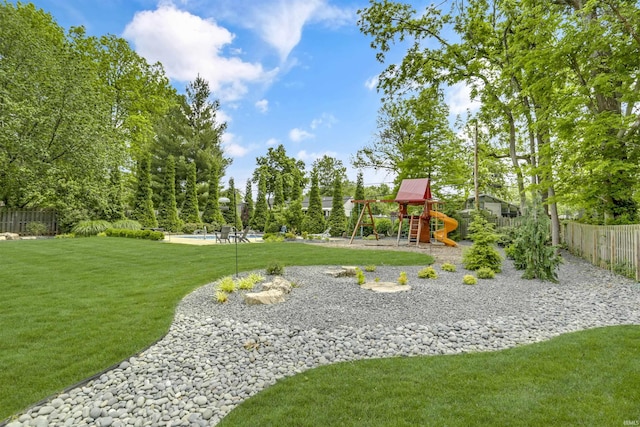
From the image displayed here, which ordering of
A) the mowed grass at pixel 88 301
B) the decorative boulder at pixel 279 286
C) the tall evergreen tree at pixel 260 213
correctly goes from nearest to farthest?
1. the mowed grass at pixel 88 301
2. the decorative boulder at pixel 279 286
3. the tall evergreen tree at pixel 260 213

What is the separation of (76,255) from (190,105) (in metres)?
23.9

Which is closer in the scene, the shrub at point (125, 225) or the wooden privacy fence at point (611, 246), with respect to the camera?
the wooden privacy fence at point (611, 246)

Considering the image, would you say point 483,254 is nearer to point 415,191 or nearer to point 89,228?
point 415,191

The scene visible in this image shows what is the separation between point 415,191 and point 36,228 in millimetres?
18784

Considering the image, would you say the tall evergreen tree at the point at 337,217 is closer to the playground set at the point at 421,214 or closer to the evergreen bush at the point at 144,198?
the playground set at the point at 421,214

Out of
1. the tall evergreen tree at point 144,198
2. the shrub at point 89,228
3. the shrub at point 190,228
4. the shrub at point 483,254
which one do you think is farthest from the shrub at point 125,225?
the shrub at point 483,254

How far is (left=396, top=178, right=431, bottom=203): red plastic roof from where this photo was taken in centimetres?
1380

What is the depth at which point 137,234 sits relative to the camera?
51.0 feet

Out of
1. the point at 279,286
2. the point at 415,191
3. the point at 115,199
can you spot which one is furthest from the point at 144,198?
the point at 279,286

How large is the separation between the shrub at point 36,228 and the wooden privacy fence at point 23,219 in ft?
1.09

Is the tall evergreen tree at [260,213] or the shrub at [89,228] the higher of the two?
the tall evergreen tree at [260,213]

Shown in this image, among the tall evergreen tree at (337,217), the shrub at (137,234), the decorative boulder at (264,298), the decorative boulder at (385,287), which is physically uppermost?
the tall evergreen tree at (337,217)

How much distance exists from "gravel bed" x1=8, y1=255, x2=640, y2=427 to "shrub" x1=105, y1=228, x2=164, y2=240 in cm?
1026

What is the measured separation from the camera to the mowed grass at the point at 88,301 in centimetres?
309
